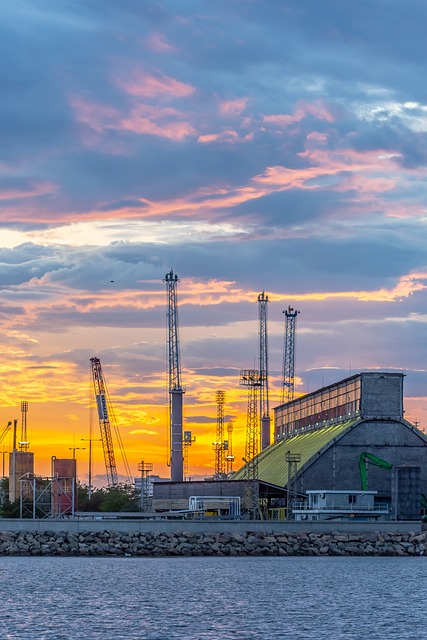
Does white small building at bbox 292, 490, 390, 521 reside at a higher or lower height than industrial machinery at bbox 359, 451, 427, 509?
lower

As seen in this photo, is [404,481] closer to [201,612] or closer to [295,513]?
[295,513]

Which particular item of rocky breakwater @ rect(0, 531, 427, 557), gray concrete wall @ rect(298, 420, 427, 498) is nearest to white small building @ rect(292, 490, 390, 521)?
gray concrete wall @ rect(298, 420, 427, 498)

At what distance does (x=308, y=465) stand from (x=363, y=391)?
11.5 meters

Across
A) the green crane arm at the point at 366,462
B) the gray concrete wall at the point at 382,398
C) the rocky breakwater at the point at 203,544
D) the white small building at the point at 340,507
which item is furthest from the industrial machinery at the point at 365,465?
the rocky breakwater at the point at 203,544

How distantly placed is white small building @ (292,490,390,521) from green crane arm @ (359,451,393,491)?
7.20 ft

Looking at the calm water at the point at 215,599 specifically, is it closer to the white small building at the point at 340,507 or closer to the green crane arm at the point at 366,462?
the white small building at the point at 340,507

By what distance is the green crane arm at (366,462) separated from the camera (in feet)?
565

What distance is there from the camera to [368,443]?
173625 mm

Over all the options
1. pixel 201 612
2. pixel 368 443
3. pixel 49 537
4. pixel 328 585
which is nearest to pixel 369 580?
pixel 328 585

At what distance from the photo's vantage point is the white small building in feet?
544

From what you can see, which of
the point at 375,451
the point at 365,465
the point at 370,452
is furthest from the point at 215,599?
the point at 375,451

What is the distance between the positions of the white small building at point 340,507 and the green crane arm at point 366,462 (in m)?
Result: 2.19

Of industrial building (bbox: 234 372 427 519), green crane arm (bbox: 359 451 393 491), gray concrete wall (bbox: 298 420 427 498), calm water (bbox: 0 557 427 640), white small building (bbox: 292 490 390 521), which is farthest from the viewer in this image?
gray concrete wall (bbox: 298 420 427 498)

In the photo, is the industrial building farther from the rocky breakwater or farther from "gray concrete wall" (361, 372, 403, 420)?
the rocky breakwater
